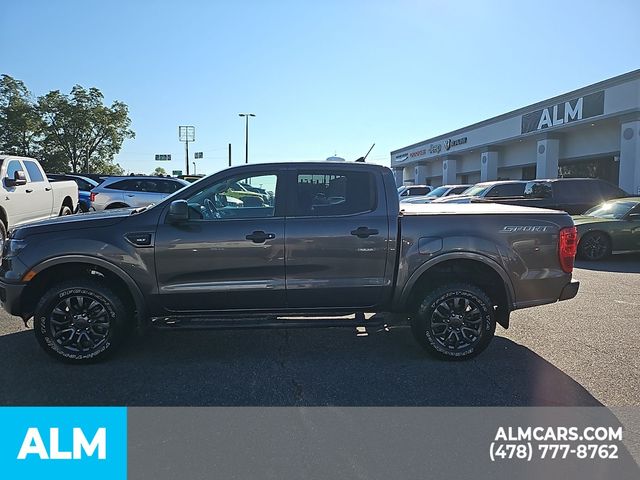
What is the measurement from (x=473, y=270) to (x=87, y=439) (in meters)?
3.60

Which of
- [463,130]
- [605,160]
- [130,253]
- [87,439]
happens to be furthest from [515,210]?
[463,130]

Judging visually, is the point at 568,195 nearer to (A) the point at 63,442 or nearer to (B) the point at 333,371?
(B) the point at 333,371

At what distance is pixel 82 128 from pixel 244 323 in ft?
165

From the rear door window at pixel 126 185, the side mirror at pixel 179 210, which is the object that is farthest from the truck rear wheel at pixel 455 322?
the rear door window at pixel 126 185

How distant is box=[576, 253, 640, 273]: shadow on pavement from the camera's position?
961 cm

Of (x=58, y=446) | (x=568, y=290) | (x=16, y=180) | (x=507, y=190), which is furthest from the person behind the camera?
(x=507, y=190)

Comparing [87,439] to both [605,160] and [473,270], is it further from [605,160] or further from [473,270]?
[605,160]

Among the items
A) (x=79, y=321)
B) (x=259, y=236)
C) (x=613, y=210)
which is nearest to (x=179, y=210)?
(x=259, y=236)

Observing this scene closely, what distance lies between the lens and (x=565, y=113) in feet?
83.5

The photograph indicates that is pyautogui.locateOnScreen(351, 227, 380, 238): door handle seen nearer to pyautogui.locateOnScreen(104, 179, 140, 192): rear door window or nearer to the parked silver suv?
the parked silver suv

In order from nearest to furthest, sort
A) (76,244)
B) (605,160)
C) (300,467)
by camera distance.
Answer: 1. (300,467)
2. (76,244)
3. (605,160)

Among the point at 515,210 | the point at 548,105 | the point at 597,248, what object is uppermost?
the point at 548,105

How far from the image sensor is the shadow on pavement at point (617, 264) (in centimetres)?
961

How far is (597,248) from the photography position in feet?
35.1
